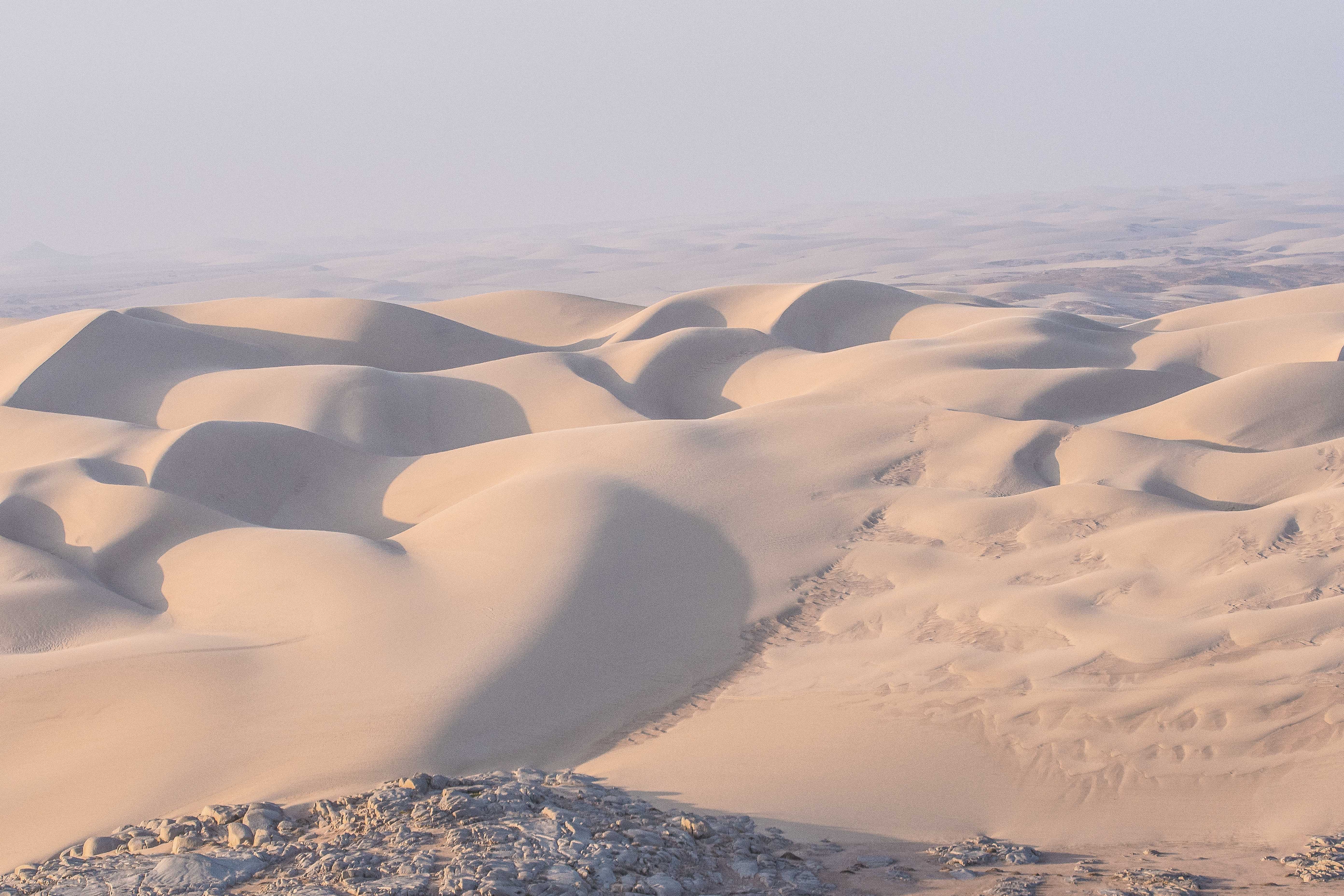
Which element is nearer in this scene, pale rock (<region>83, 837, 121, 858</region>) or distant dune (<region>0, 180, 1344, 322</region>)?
pale rock (<region>83, 837, 121, 858</region>)

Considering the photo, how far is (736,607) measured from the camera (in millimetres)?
7668

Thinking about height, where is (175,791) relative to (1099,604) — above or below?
below

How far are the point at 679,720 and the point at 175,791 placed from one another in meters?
2.67

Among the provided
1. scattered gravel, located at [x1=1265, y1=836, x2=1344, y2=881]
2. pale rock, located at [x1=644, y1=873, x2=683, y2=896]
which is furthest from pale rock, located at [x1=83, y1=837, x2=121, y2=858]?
scattered gravel, located at [x1=1265, y1=836, x2=1344, y2=881]

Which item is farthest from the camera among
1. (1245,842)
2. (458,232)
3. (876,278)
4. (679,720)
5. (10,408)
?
(458,232)

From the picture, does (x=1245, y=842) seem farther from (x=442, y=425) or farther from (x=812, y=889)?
(x=442, y=425)

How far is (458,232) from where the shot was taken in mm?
191625

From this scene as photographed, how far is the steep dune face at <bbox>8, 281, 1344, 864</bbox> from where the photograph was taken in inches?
228

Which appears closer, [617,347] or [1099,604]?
[1099,604]

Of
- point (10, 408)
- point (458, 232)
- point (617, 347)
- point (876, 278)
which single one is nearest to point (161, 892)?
point (10, 408)

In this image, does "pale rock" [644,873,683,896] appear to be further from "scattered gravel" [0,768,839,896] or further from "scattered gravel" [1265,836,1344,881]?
"scattered gravel" [1265,836,1344,881]

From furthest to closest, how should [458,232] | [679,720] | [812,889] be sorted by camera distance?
[458,232] < [679,720] < [812,889]

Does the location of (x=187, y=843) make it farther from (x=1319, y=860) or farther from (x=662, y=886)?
(x=1319, y=860)

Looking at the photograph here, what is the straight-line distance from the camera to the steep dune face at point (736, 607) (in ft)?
19.0
